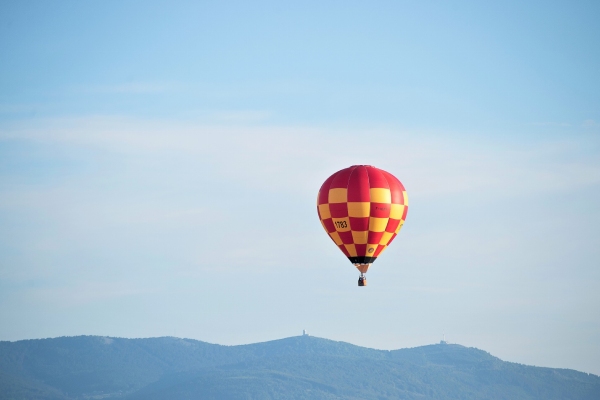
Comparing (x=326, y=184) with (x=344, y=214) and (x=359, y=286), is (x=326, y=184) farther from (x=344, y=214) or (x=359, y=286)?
(x=359, y=286)

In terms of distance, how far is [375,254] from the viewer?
79812 millimetres

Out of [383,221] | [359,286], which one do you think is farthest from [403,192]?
[359,286]

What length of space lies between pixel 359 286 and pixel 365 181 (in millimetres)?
9058

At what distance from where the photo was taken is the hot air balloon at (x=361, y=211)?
7950cm

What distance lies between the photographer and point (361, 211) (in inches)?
3132

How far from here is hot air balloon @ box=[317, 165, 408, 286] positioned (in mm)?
79500

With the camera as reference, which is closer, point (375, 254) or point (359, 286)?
point (359, 286)

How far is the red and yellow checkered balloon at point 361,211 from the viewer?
79.5 m

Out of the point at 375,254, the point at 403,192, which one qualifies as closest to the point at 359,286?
the point at 375,254

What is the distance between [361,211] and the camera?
261 feet

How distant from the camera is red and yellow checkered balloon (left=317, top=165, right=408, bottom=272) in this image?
79.5 m

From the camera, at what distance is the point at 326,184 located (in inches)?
3216

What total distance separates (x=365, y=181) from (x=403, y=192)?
13.1 feet

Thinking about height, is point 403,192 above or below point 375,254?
above
